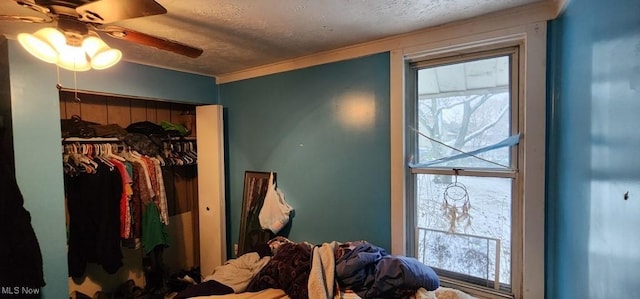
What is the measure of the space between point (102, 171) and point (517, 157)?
118 inches

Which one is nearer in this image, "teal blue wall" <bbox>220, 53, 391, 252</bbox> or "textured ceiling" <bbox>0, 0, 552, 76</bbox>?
"textured ceiling" <bbox>0, 0, 552, 76</bbox>

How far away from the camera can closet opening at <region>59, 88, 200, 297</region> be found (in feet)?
8.08

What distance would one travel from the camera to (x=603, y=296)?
2.96 feet

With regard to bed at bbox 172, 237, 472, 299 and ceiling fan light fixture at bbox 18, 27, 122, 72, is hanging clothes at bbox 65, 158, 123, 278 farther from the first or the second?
ceiling fan light fixture at bbox 18, 27, 122, 72

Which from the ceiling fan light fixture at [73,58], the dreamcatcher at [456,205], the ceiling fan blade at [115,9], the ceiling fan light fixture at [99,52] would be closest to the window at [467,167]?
the dreamcatcher at [456,205]

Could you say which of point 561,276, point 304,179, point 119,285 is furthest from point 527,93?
point 119,285

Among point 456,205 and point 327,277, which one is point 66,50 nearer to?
point 327,277

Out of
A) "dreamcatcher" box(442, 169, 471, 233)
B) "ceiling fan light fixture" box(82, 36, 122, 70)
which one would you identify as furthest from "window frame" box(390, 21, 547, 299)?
"ceiling fan light fixture" box(82, 36, 122, 70)

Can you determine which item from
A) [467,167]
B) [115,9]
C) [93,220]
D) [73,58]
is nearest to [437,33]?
[467,167]

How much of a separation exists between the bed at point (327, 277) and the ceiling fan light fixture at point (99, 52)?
1379 millimetres

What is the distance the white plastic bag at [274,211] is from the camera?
2645 millimetres

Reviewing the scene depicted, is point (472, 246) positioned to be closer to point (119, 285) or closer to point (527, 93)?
point (527, 93)

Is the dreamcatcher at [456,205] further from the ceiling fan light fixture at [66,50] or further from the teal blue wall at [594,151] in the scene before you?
the ceiling fan light fixture at [66,50]

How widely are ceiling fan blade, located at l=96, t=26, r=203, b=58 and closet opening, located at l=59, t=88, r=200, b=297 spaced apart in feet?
4.27
